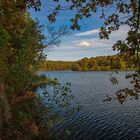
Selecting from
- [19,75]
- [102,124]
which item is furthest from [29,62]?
[102,124]

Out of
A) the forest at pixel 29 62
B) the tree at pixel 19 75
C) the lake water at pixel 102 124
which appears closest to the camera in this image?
the forest at pixel 29 62

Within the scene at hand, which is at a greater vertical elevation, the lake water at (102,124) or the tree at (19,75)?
the tree at (19,75)

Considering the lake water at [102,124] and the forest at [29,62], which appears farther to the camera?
the lake water at [102,124]

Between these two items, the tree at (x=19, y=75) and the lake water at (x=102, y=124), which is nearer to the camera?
the tree at (x=19, y=75)

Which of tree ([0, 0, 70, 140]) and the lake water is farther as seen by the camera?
the lake water

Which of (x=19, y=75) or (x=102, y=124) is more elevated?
(x=19, y=75)

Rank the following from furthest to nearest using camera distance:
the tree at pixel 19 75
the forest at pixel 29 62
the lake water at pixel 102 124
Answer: the lake water at pixel 102 124, the tree at pixel 19 75, the forest at pixel 29 62

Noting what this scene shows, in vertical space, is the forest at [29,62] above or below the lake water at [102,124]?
above

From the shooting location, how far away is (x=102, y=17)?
9.22 metres

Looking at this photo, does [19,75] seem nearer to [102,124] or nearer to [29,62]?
[29,62]

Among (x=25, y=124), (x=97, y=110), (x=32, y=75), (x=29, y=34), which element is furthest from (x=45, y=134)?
(x=97, y=110)

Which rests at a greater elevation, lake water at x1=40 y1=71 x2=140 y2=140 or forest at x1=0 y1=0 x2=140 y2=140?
forest at x1=0 y1=0 x2=140 y2=140

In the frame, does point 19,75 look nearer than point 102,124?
Yes

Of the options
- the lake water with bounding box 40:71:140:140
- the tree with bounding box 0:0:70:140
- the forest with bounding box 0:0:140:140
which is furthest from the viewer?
the lake water with bounding box 40:71:140:140
